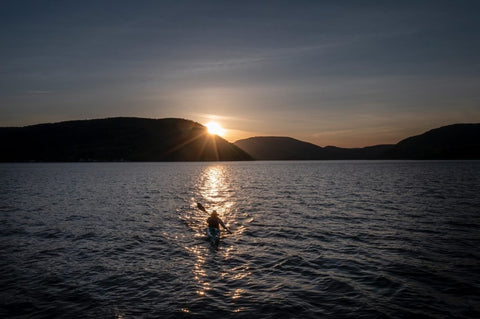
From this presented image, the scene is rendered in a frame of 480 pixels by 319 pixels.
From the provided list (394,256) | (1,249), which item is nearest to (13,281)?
(1,249)

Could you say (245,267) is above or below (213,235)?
below

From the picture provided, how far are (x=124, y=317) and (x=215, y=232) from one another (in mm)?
11717

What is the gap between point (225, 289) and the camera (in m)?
12.7

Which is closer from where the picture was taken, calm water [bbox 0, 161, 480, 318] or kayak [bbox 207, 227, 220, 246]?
calm water [bbox 0, 161, 480, 318]

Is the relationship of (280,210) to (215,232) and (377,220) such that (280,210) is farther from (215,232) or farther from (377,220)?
(215,232)

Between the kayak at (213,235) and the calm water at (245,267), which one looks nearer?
A: the calm water at (245,267)

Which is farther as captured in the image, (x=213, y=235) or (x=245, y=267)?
(x=213, y=235)

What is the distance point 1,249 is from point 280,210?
86.4 ft

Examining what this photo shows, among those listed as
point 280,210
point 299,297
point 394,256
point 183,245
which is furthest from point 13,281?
point 280,210

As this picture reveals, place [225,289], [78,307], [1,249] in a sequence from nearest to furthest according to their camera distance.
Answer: [78,307]
[225,289]
[1,249]

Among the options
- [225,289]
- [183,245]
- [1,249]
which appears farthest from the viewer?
[183,245]

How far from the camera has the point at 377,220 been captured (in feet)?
92.3

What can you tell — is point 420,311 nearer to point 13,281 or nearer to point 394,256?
point 394,256

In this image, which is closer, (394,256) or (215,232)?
(394,256)
